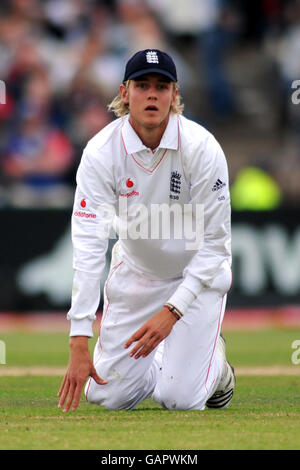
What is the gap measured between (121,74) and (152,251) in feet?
31.0

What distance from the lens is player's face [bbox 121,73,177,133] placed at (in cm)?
624

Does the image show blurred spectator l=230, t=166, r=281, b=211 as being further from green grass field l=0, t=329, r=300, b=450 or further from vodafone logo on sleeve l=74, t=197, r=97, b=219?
vodafone logo on sleeve l=74, t=197, r=97, b=219

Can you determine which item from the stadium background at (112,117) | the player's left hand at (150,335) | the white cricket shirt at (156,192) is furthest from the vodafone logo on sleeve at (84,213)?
the stadium background at (112,117)

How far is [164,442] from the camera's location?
5148 millimetres

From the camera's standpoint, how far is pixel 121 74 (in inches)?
627

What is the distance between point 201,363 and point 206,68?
36.5 feet

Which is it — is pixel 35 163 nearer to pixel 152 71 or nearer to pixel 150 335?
pixel 152 71

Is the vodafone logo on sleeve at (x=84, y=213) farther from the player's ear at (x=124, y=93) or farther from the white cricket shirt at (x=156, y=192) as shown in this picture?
the player's ear at (x=124, y=93)

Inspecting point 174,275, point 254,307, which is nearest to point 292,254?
point 254,307

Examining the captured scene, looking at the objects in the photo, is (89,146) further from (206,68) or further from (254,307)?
(206,68)

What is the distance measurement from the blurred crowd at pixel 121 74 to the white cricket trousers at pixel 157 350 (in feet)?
23.0

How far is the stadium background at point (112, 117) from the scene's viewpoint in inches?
543

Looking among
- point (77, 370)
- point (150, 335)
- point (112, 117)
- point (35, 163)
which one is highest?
point (112, 117)

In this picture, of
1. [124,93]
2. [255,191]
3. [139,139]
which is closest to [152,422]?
[139,139]
